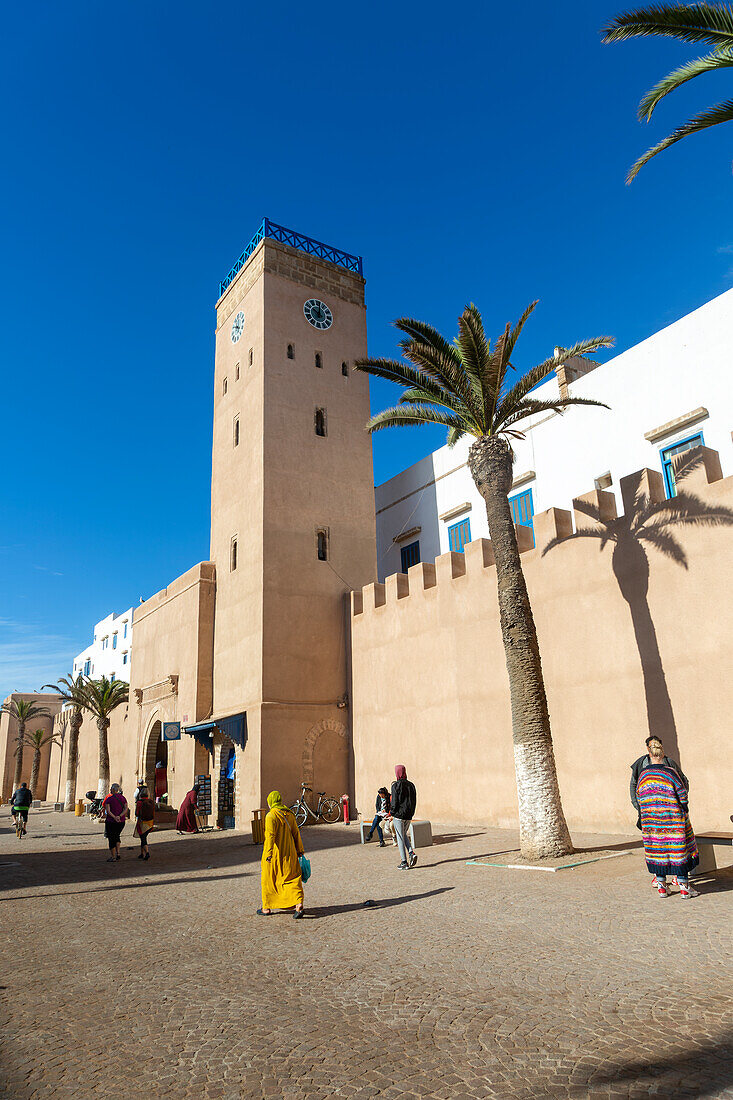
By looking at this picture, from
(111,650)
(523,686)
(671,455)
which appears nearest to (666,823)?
(523,686)

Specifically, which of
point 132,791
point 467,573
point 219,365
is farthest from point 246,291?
point 132,791

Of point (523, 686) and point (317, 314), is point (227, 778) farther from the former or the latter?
point (317, 314)

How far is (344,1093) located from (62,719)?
53.9m

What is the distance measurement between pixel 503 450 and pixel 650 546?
315cm

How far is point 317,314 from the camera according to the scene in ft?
84.8

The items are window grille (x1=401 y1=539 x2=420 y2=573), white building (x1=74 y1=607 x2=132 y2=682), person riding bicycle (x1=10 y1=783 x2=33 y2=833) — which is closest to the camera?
person riding bicycle (x1=10 y1=783 x2=33 y2=833)

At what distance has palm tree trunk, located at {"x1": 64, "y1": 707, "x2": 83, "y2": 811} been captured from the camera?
1681 inches

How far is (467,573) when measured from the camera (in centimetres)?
1786

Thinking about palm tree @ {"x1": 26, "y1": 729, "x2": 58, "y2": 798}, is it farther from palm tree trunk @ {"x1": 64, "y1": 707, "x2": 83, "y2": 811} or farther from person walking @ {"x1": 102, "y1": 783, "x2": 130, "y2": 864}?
person walking @ {"x1": 102, "y1": 783, "x2": 130, "y2": 864}

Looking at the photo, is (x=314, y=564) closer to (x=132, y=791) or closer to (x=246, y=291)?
(x=246, y=291)

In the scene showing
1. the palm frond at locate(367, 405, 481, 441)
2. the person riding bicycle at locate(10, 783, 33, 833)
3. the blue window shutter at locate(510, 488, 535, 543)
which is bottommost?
the person riding bicycle at locate(10, 783, 33, 833)

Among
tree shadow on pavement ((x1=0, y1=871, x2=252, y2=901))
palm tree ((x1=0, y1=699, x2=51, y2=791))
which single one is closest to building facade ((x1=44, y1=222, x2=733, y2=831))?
tree shadow on pavement ((x1=0, y1=871, x2=252, y2=901))

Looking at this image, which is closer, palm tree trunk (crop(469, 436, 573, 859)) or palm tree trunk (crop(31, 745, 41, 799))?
palm tree trunk (crop(469, 436, 573, 859))

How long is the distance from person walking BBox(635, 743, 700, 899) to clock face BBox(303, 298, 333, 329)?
67.1 feet
